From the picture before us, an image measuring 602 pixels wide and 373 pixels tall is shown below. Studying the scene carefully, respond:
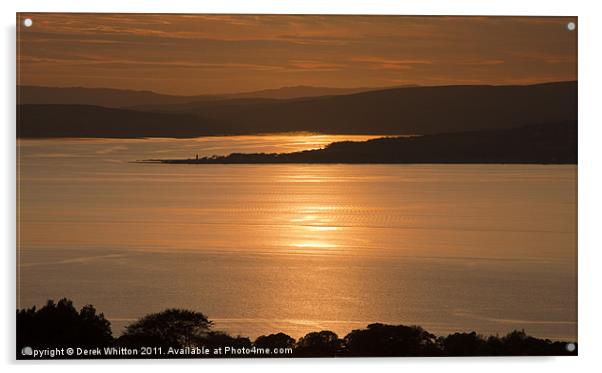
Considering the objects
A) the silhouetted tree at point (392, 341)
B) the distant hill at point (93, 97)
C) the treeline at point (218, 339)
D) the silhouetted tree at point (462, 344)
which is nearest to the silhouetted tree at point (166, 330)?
the treeline at point (218, 339)

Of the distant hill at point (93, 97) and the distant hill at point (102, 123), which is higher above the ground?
the distant hill at point (93, 97)

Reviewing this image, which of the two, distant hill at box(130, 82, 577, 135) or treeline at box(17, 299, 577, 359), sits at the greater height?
distant hill at box(130, 82, 577, 135)

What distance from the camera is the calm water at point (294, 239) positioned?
11.7ft

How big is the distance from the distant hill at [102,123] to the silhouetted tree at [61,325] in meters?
0.69

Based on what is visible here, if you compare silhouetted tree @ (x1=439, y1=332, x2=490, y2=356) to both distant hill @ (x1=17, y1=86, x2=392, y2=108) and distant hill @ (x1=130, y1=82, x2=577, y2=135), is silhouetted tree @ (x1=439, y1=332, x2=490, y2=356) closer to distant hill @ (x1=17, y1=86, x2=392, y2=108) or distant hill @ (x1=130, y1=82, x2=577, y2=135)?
distant hill @ (x1=130, y1=82, x2=577, y2=135)

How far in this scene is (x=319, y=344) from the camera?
3.59 meters

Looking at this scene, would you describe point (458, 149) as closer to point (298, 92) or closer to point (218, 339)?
point (298, 92)

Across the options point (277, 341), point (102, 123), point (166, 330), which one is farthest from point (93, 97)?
point (277, 341)

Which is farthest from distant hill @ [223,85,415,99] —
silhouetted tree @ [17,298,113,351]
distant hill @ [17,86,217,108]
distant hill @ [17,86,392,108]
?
silhouetted tree @ [17,298,113,351]

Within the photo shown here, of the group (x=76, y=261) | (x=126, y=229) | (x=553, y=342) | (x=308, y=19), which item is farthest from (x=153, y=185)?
(x=553, y=342)

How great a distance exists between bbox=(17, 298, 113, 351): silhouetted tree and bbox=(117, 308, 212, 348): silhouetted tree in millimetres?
94

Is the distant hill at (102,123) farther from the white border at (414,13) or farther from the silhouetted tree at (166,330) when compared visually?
the silhouetted tree at (166,330)

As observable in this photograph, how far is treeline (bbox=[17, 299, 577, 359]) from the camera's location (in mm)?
3543

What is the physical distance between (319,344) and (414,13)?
56.3 inches
